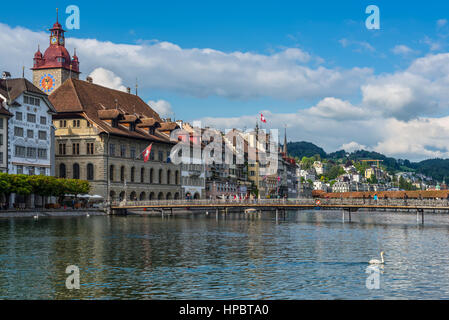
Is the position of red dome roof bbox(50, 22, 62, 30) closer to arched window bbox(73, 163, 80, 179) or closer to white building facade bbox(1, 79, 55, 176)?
arched window bbox(73, 163, 80, 179)

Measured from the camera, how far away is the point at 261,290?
29734 mm

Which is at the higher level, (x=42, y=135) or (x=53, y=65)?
(x=53, y=65)

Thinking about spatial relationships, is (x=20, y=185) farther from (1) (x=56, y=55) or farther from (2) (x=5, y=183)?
(1) (x=56, y=55)

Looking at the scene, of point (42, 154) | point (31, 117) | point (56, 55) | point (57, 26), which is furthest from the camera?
point (57, 26)

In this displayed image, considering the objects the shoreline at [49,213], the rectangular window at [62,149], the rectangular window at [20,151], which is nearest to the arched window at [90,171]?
the rectangular window at [62,149]

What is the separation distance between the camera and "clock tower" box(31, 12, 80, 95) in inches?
5369

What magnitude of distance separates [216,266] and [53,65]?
108165mm

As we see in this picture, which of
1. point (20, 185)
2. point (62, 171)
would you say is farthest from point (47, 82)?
point (20, 185)

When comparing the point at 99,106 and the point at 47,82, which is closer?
the point at 99,106

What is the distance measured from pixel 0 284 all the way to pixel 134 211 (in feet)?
272

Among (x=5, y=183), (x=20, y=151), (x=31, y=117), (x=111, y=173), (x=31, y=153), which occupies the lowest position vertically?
(x=5, y=183)

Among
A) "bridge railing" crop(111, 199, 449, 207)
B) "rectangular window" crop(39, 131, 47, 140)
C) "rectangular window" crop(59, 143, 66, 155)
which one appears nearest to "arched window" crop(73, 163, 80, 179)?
"rectangular window" crop(59, 143, 66, 155)

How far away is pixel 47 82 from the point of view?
452 ft

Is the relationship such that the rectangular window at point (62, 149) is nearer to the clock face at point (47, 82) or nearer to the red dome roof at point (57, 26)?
the clock face at point (47, 82)
